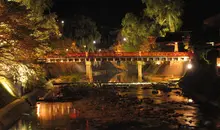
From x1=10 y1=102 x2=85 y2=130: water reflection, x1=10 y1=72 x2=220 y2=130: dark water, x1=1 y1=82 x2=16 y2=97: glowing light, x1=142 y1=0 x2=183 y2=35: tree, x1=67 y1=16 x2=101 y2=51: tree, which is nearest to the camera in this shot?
x1=10 y1=72 x2=220 y2=130: dark water

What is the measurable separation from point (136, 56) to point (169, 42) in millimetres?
10075

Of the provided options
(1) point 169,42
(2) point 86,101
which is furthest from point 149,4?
(2) point 86,101

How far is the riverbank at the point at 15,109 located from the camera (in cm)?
2870

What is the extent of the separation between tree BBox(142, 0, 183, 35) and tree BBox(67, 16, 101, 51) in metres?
25.7

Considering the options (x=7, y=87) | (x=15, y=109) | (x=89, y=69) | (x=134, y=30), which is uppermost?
(x=134, y=30)

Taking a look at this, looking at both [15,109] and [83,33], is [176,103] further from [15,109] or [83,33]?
[83,33]

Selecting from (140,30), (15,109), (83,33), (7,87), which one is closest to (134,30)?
(140,30)

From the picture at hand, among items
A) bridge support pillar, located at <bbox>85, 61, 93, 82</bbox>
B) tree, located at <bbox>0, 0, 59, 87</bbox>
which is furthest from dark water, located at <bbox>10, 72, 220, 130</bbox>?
bridge support pillar, located at <bbox>85, 61, 93, 82</bbox>

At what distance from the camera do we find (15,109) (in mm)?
33094

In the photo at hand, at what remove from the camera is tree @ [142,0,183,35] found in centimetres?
8031

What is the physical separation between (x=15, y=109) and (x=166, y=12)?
186 ft

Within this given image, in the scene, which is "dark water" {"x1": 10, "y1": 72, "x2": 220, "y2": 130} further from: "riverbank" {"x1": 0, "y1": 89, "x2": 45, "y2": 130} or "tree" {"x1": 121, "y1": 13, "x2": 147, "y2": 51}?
"tree" {"x1": 121, "y1": 13, "x2": 147, "y2": 51}

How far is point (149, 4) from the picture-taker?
83.9 meters

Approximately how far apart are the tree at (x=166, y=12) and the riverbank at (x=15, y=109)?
46674 mm
